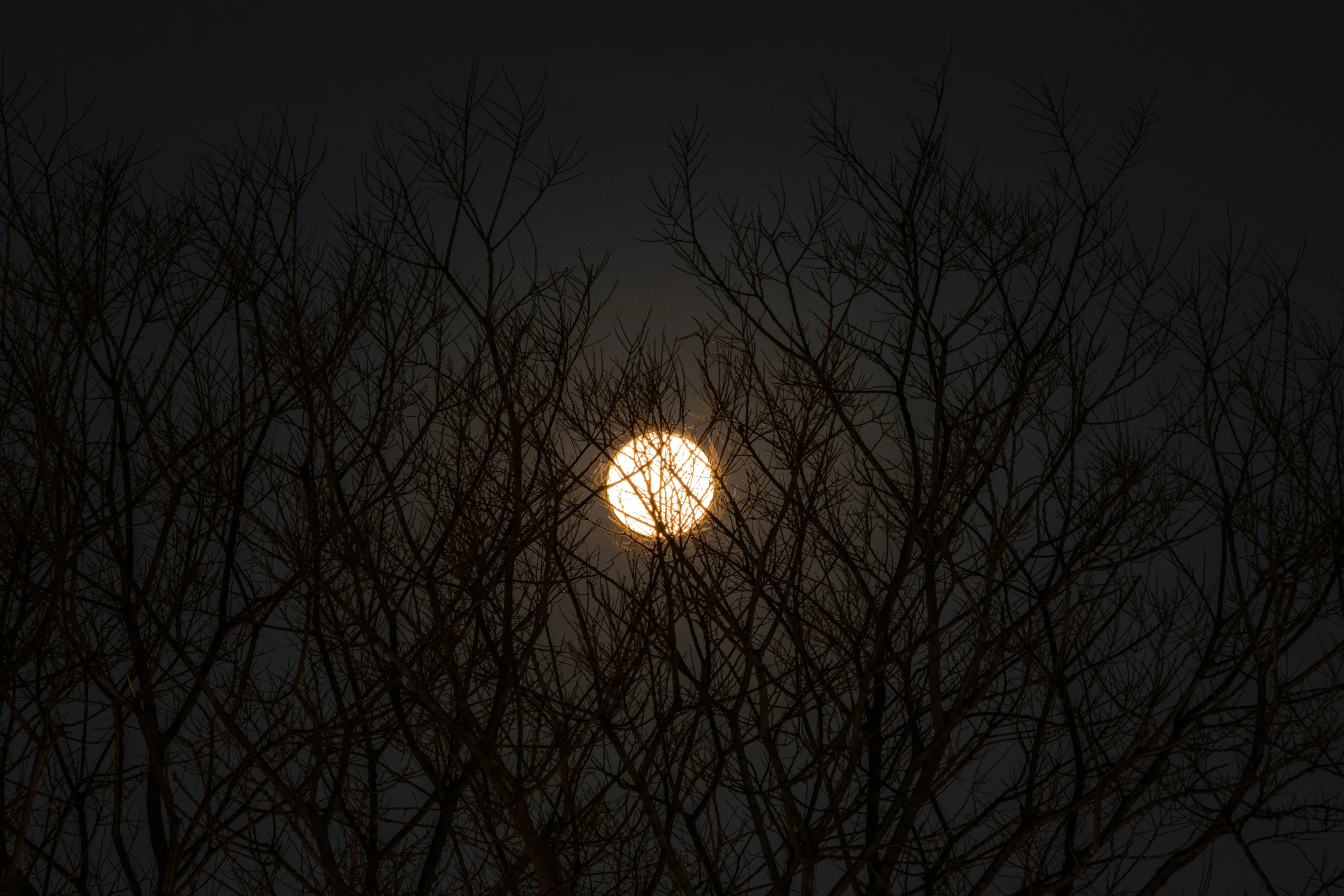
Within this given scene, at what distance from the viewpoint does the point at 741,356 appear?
11.4 ft

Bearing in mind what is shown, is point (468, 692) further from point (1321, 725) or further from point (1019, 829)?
point (1321, 725)

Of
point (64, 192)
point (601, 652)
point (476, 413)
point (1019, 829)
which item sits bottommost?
point (1019, 829)

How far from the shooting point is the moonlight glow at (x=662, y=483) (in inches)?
116

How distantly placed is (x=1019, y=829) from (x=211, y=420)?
2931 mm

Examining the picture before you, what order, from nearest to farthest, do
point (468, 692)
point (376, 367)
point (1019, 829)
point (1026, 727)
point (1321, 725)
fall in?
point (1019, 829) → point (468, 692) → point (376, 367) → point (1026, 727) → point (1321, 725)

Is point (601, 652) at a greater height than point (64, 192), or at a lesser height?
lesser

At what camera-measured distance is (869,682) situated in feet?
9.64

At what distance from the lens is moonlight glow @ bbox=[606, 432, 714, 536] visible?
296cm

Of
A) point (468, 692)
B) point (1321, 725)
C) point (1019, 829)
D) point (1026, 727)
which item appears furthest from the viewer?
point (1321, 725)

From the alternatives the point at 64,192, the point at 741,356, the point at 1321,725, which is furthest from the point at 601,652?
the point at 1321,725

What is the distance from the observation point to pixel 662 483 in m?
2.89

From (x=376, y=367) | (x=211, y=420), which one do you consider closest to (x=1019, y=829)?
(x=376, y=367)

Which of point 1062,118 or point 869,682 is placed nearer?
point 869,682

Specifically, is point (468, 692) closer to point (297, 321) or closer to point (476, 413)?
point (476, 413)
